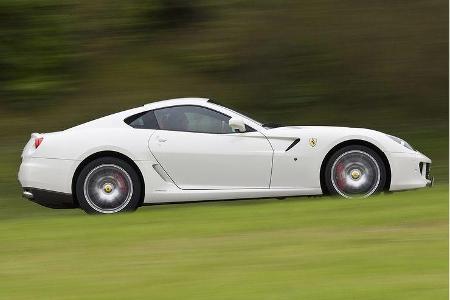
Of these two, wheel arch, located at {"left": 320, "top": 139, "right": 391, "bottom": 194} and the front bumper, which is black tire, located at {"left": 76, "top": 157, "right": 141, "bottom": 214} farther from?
the front bumper

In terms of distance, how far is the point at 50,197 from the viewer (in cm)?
1136

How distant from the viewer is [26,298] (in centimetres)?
662

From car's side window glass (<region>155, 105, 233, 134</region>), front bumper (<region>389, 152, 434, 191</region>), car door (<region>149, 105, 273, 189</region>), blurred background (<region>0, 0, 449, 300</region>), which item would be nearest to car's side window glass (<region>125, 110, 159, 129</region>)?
car's side window glass (<region>155, 105, 233, 134</region>)

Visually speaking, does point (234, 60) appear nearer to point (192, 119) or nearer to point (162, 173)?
point (192, 119)

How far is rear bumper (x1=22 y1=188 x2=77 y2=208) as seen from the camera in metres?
11.3

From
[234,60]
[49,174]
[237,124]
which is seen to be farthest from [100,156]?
[234,60]

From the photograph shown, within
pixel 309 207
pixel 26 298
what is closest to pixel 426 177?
pixel 309 207

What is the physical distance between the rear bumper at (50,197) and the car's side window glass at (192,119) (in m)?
1.31

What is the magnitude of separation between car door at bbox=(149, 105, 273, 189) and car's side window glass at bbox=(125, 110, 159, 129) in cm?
18

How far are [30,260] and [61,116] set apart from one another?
10194mm

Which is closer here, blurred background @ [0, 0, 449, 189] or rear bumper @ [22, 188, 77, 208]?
rear bumper @ [22, 188, 77, 208]

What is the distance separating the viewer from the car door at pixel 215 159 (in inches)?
445

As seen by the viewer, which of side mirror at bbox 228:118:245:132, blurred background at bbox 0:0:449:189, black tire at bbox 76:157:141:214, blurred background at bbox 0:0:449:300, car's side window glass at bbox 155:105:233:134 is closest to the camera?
black tire at bbox 76:157:141:214

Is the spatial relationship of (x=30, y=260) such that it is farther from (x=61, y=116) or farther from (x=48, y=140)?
(x=61, y=116)
